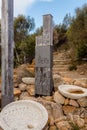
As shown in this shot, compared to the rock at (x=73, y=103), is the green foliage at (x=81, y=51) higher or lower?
higher

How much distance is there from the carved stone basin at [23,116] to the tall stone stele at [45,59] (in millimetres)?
762

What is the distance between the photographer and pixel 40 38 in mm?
4191

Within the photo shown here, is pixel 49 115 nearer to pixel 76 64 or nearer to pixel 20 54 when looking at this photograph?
pixel 76 64

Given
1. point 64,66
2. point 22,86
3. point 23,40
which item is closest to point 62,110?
point 22,86

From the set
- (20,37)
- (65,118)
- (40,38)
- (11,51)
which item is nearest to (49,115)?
(65,118)

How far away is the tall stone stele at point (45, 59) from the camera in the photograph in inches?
163

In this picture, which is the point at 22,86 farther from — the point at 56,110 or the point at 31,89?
the point at 56,110

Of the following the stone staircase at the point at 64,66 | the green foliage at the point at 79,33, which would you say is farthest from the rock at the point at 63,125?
the green foliage at the point at 79,33

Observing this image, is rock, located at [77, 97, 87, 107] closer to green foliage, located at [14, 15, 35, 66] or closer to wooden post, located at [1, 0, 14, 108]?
wooden post, located at [1, 0, 14, 108]

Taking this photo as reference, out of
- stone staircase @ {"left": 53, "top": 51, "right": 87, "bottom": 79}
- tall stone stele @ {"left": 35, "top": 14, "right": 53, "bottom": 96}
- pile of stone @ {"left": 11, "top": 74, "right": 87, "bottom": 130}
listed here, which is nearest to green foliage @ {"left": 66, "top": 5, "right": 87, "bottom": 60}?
stone staircase @ {"left": 53, "top": 51, "right": 87, "bottom": 79}

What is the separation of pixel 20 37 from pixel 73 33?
3884mm

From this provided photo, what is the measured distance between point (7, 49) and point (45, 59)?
0.80 meters

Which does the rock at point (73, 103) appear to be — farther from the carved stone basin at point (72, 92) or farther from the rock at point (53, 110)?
the rock at point (53, 110)

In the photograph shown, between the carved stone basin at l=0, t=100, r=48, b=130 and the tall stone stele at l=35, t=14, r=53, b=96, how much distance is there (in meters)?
0.76
